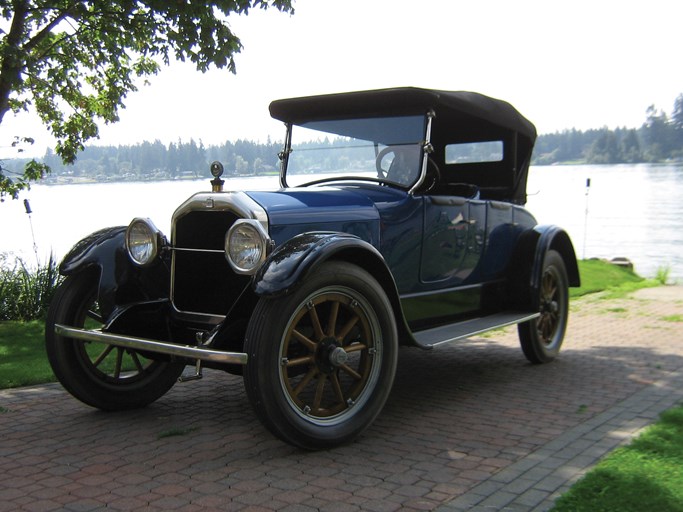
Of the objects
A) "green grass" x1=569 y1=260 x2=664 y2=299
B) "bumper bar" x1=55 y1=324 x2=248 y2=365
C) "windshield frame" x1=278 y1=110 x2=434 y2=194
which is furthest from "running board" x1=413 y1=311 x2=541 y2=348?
"green grass" x1=569 y1=260 x2=664 y2=299

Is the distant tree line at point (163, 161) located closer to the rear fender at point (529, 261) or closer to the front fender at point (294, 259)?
the front fender at point (294, 259)

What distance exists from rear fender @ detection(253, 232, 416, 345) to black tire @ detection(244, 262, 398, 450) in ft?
0.33

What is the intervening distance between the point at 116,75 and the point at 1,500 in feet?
30.7

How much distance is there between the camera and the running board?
486 centimetres

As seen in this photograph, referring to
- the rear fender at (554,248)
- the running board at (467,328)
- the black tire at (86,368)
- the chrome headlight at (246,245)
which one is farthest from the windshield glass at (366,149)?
the black tire at (86,368)

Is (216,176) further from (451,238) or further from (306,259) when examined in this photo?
(451,238)

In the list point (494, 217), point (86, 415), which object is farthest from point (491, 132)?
point (86, 415)

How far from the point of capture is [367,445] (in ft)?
13.7

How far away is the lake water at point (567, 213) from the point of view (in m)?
6.08

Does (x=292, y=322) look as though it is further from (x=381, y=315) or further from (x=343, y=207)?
(x=343, y=207)

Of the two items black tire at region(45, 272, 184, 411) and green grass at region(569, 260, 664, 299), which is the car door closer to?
black tire at region(45, 272, 184, 411)

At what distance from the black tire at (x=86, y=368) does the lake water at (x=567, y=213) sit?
2.24 feet

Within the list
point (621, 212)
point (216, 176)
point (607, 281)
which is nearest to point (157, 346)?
point (216, 176)

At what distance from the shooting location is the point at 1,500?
336cm
